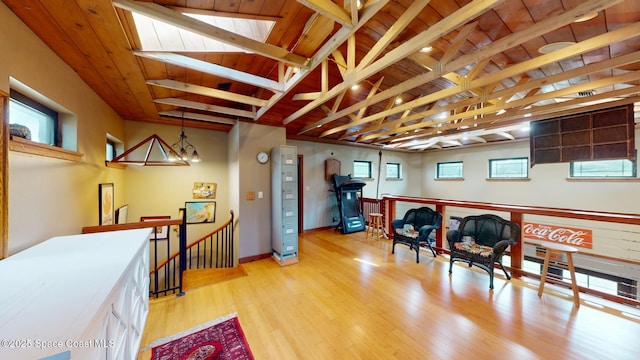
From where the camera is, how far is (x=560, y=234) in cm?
542

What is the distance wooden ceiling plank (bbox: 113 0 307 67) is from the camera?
137cm

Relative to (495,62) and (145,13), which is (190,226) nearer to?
(145,13)

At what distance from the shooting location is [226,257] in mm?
4344

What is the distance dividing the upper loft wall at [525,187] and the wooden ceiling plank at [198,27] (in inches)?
302

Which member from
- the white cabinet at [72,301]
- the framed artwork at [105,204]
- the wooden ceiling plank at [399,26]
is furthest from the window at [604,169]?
the framed artwork at [105,204]

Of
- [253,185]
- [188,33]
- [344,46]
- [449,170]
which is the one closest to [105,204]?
[253,185]

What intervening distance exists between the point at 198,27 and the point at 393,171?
7933 millimetres

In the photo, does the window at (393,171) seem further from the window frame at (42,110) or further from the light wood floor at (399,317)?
the window frame at (42,110)

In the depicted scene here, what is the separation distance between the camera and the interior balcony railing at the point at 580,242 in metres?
3.02

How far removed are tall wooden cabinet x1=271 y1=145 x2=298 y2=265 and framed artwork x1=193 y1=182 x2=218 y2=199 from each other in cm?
153

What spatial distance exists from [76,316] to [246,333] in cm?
159

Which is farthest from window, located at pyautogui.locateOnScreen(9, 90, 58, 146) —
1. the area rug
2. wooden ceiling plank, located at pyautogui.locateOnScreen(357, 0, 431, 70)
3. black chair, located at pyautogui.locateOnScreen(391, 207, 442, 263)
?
black chair, located at pyautogui.locateOnScreen(391, 207, 442, 263)

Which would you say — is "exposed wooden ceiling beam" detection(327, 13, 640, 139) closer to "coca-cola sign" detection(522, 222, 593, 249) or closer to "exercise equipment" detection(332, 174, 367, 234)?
"exercise equipment" detection(332, 174, 367, 234)

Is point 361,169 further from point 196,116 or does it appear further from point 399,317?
point 399,317
